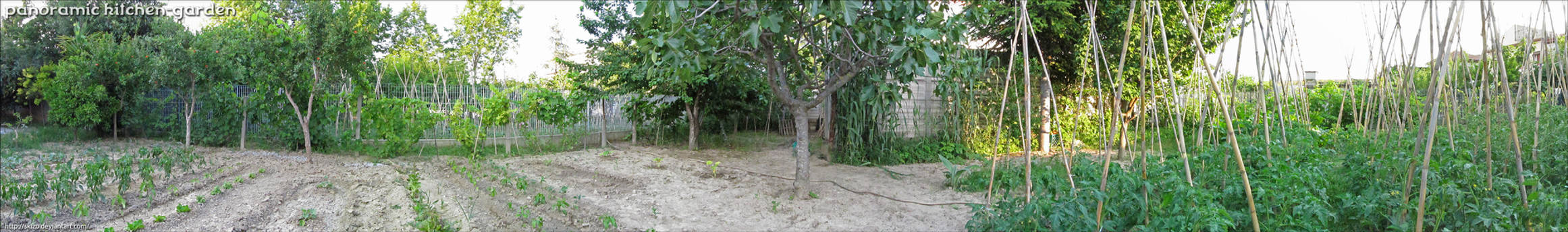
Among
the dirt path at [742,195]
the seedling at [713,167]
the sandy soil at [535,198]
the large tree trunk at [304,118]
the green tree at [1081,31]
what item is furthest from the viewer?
the green tree at [1081,31]

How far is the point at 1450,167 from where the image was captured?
2.56 meters

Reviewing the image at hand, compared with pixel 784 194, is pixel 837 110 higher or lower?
higher

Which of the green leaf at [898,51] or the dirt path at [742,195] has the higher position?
the green leaf at [898,51]

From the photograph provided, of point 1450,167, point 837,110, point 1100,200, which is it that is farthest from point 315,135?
point 1450,167

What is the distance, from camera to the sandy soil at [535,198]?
3.60 metres

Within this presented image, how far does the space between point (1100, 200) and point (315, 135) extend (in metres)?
7.07

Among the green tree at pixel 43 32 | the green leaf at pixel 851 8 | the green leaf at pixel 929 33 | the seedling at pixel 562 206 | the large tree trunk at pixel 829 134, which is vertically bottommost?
the seedling at pixel 562 206

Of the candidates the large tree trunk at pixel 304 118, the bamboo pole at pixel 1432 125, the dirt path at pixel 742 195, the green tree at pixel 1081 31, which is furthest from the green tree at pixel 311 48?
the bamboo pole at pixel 1432 125

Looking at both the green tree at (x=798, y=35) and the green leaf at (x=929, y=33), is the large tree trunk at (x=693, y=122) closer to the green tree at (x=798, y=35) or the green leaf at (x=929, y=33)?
the green tree at (x=798, y=35)

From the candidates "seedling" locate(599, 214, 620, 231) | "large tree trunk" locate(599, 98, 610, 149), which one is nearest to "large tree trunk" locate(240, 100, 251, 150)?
"large tree trunk" locate(599, 98, 610, 149)

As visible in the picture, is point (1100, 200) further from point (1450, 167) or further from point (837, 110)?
point (837, 110)

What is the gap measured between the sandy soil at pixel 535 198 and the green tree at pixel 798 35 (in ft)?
1.96

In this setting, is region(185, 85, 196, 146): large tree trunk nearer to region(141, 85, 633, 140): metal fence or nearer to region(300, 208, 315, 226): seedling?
region(141, 85, 633, 140): metal fence

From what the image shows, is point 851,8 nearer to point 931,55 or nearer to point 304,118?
point 931,55
